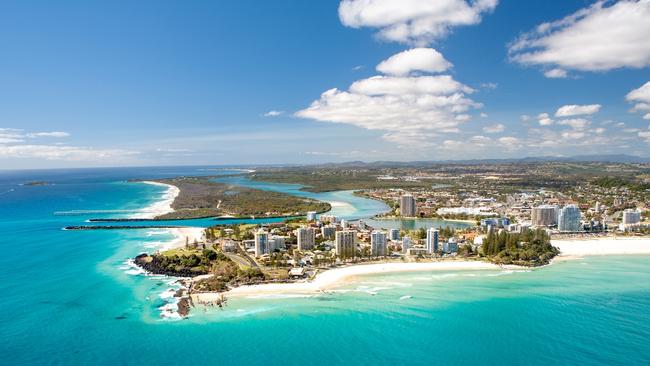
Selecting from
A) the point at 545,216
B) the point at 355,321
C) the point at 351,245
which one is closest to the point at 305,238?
the point at 351,245

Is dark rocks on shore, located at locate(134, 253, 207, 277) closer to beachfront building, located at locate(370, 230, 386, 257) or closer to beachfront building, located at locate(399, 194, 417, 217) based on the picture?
beachfront building, located at locate(370, 230, 386, 257)

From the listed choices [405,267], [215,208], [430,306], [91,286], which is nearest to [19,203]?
[215,208]

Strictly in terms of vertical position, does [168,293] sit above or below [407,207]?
below

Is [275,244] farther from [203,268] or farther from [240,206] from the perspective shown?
[240,206]

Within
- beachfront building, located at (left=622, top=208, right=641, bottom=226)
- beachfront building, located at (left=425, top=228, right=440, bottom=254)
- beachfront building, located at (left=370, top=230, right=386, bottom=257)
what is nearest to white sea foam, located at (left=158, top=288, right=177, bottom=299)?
beachfront building, located at (left=370, top=230, right=386, bottom=257)

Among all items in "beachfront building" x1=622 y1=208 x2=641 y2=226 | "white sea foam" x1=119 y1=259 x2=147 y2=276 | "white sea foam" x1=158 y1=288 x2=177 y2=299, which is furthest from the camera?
"beachfront building" x1=622 y1=208 x2=641 y2=226
